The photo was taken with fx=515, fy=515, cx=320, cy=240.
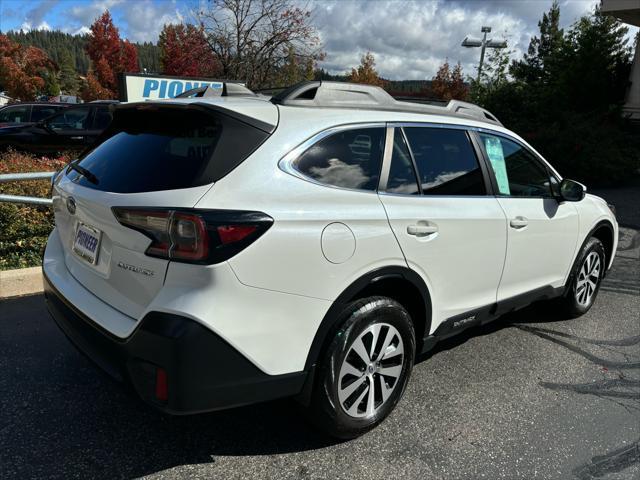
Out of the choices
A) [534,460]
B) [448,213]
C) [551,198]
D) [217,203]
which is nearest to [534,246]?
[551,198]

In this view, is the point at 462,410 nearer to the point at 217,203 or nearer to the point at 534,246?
the point at 534,246

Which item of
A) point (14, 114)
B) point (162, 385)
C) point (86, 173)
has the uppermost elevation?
point (86, 173)

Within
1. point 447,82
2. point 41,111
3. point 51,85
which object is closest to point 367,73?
point 447,82

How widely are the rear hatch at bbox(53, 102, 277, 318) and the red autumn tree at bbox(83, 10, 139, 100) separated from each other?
185 ft

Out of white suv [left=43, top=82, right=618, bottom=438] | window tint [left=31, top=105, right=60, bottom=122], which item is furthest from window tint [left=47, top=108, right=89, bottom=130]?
white suv [left=43, top=82, right=618, bottom=438]

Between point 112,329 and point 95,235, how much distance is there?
1.64 ft

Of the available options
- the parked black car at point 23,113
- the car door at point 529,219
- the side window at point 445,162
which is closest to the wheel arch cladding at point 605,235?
the car door at point 529,219

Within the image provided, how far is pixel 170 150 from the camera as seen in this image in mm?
2445

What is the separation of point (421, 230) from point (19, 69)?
61.4m

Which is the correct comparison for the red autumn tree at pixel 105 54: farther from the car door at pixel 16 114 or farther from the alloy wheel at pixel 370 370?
the alloy wheel at pixel 370 370

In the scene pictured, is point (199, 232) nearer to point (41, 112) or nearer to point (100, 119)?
point (100, 119)

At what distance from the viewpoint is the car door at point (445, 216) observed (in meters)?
2.84

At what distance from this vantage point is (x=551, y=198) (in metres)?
4.04

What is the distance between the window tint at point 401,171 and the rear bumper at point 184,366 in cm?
116
